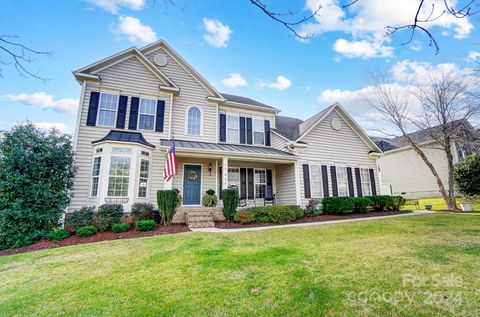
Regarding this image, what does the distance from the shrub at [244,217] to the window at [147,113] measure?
19.0 feet

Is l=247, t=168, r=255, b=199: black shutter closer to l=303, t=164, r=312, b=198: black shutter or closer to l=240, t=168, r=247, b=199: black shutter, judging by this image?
l=240, t=168, r=247, b=199: black shutter

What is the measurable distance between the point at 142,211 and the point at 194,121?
533cm

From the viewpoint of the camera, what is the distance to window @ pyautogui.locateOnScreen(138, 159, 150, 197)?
30.7 feet

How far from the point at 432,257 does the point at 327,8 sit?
4.72m

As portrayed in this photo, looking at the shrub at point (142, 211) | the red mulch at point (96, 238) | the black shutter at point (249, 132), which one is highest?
the black shutter at point (249, 132)

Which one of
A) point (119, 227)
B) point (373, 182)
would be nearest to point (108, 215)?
point (119, 227)

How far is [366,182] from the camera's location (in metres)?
13.7

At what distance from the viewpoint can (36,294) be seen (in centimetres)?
320

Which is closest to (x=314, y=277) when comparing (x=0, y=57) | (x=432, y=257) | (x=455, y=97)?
(x=432, y=257)

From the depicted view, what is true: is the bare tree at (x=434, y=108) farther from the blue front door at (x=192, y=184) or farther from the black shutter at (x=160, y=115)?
the black shutter at (x=160, y=115)

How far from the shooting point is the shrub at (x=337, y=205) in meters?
11.3

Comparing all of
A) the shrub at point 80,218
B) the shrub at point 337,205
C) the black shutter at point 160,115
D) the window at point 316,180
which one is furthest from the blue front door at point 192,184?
the shrub at point 337,205

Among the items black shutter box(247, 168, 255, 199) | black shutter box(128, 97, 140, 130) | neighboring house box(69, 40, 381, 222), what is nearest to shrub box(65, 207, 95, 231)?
neighboring house box(69, 40, 381, 222)

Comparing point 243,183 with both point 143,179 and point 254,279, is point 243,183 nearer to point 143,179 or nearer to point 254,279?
point 143,179
